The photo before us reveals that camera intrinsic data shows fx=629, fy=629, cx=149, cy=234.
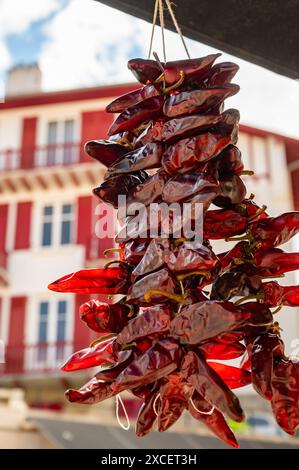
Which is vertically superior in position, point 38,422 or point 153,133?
point 153,133

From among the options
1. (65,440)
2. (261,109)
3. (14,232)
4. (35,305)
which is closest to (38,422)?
(65,440)

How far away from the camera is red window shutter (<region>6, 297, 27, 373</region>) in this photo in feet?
28.6

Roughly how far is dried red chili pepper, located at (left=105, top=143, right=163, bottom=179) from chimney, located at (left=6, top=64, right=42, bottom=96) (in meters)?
9.20

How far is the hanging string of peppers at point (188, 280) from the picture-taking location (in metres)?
0.77

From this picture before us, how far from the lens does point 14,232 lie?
938 cm

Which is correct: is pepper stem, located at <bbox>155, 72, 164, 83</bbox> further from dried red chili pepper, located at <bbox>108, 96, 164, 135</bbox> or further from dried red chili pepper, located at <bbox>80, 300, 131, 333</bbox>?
A: dried red chili pepper, located at <bbox>80, 300, 131, 333</bbox>

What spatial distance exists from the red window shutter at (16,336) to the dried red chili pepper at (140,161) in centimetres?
816

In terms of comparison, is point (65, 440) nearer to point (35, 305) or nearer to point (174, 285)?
point (35, 305)

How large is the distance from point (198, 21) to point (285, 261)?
0.60m

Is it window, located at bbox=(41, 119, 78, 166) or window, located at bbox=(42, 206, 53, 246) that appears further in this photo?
window, located at bbox=(41, 119, 78, 166)

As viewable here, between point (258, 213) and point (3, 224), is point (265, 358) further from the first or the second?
point (3, 224)

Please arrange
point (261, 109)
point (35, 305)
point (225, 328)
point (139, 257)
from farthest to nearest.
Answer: point (35, 305)
point (261, 109)
point (139, 257)
point (225, 328)

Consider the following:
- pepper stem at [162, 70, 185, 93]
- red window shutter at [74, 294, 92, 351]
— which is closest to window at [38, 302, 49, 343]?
red window shutter at [74, 294, 92, 351]

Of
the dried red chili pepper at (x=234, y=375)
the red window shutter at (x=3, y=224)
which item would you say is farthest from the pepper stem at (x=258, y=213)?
the red window shutter at (x=3, y=224)
